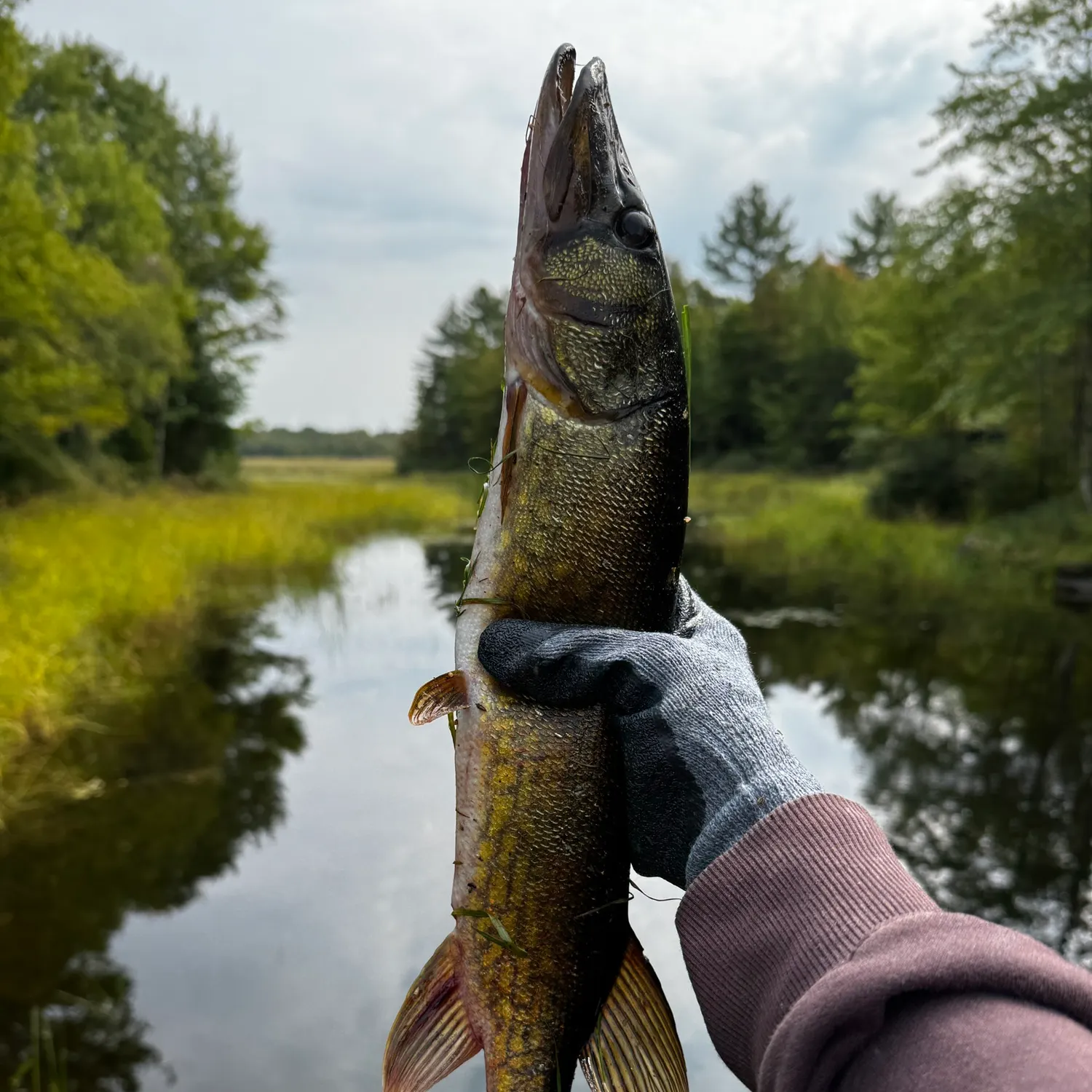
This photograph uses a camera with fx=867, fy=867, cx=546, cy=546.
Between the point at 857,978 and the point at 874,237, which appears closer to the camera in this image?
the point at 857,978

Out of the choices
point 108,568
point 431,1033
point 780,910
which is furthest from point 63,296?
point 780,910

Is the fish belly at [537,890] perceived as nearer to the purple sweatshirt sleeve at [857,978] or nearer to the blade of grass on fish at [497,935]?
the blade of grass on fish at [497,935]

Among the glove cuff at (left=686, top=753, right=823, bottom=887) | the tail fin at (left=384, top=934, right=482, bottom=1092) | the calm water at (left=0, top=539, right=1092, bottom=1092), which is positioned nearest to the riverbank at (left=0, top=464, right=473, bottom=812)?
the calm water at (left=0, top=539, right=1092, bottom=1092)

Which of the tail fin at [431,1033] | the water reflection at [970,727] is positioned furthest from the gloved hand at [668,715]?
the water reflection at [970,727]

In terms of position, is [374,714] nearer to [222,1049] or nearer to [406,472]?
[222,1049]

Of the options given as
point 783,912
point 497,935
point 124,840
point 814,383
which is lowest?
point 124,840

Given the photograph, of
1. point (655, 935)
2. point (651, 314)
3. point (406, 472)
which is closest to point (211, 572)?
point (655, 935)

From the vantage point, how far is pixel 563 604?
169 centimetres

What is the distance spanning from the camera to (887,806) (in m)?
6.72

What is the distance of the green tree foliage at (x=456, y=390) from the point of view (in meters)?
48.2

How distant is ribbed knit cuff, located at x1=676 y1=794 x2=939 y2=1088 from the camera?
122 cm

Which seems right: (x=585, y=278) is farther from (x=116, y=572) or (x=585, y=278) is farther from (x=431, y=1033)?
(x=116, y=572)

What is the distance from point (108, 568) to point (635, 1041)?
1012cm

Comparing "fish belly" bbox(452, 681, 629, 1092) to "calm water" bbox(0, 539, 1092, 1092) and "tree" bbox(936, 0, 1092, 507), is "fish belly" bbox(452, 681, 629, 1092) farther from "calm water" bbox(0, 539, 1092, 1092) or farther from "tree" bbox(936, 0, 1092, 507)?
"tree" bbox(936, 0, 1092, 507)
